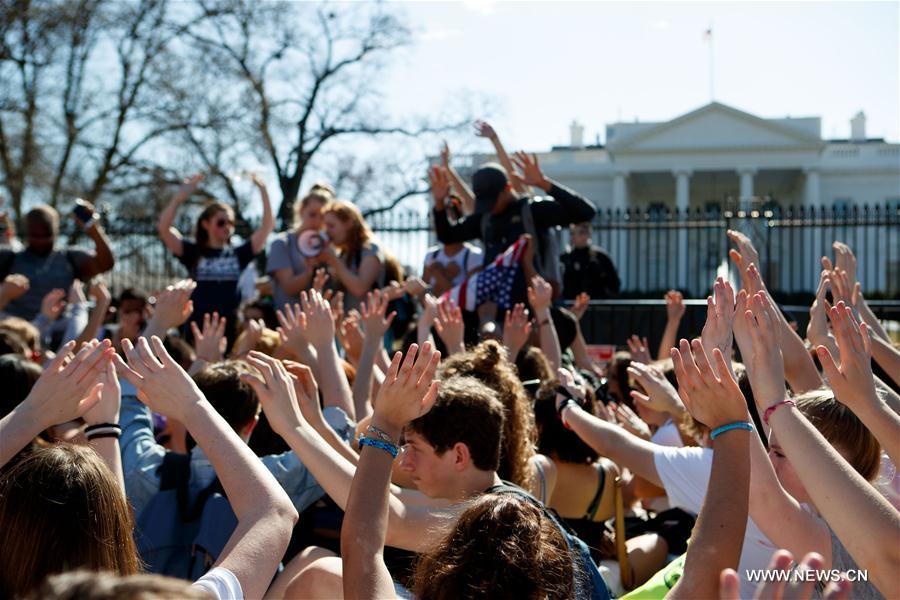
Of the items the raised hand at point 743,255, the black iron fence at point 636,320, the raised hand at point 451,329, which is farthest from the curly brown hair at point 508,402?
the black iron fence at point 636,320

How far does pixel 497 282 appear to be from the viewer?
6074mm

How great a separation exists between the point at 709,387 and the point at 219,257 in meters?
5.72

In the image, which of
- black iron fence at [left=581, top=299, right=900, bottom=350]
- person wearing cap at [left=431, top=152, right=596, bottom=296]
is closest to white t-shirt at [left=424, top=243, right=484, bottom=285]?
person wearing cap at [left=431, top=152, right=596, bottom=296]

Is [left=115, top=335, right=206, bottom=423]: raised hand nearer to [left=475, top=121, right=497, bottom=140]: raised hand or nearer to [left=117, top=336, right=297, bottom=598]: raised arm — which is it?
[left=117, top=336, right=297, bottom=598]: raised arm

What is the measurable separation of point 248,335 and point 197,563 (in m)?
1.86

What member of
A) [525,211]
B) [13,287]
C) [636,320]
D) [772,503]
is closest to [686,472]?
[772,503]

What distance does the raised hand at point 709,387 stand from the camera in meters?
2.00

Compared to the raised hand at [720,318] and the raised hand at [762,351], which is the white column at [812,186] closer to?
the raised hand at [720,318]

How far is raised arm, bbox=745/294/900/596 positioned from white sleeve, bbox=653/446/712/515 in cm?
101

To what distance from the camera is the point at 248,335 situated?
4832 millimetres

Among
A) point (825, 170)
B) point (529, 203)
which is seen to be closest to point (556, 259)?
point (529, 203)

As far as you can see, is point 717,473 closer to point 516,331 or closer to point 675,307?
point 516,331

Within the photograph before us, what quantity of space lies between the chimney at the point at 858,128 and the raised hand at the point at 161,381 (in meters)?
62.1

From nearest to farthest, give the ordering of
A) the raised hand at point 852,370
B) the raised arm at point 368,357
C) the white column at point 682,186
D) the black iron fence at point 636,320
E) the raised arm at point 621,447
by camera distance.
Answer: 1. the raised hand at point 852,370
2. the raised arm at point 621,447
3. the raised arm at point 368,357
4. the black iron fence at point 636,320
5. the white column at point 682,186
